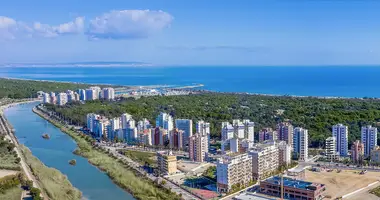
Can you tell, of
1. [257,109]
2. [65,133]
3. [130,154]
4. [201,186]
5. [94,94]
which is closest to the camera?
[201,186]

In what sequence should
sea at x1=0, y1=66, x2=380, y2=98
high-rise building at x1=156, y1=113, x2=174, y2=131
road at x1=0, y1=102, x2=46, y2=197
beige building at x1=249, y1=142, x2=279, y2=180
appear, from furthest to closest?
sea at x1=0, y1=66, x2=380, y2=98 → high-rise building at x1=156, y1=113, x2=174, y2=131 → beige building at x1=249, y1=142, x2=279, y2=180 → road at x1=0, y1=102, x2=46, y2=197

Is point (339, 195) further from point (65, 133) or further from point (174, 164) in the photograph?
point (65, 133)

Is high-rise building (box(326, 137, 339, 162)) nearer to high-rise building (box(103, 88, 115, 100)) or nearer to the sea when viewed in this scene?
high-rise building (box(103, 88, 115, 100))

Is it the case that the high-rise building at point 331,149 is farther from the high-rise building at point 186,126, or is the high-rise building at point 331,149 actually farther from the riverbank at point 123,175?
the riverbank at point 123,175

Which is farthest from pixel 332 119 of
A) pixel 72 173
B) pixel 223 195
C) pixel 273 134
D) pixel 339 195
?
pixel 72 173

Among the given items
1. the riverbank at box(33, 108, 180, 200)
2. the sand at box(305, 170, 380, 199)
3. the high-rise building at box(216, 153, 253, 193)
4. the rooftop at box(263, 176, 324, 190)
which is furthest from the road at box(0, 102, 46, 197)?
the sand at box(305, 170, 380, 199)

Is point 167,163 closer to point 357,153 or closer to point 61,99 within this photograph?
point 357,153

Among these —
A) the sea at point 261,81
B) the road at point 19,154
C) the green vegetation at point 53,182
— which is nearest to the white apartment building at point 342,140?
the green vegetation at point 53,182
